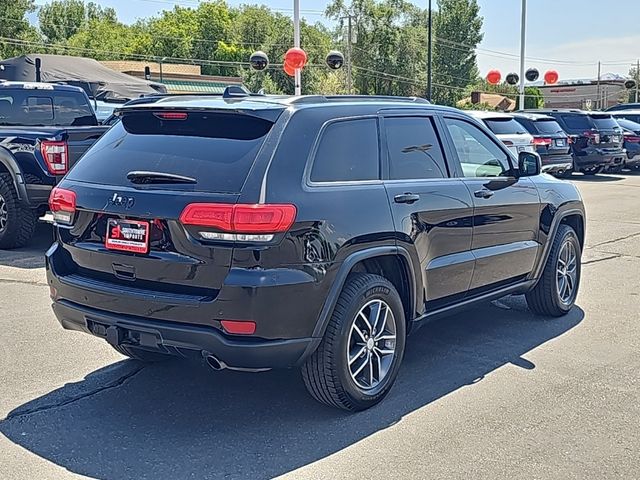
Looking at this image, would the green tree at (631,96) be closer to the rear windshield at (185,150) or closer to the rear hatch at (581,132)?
the rear hatch at (581,132)

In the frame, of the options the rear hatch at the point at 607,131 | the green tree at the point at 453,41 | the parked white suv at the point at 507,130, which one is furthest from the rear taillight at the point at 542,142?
the green tree at the point at 453,41

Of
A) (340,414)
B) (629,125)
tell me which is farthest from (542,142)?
(340,414)

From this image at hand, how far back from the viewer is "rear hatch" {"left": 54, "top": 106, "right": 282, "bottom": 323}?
4137 mm

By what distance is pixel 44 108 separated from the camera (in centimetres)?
1048

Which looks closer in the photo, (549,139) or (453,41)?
(549,139)

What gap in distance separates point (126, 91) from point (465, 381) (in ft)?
63.0

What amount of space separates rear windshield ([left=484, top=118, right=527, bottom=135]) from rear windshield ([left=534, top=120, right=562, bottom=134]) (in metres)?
2.71

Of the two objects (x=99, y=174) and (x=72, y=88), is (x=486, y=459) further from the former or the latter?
(x=72, y=88)

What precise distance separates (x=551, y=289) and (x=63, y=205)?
4.07 m

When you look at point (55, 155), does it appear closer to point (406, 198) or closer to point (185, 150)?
point (185, 150)

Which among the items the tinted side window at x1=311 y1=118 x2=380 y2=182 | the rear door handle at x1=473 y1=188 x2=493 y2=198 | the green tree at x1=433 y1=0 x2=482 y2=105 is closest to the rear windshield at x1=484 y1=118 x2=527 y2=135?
the rear door handle at x1=473 y1=188 x2=493 y2=198

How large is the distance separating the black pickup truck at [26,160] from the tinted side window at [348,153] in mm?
4973

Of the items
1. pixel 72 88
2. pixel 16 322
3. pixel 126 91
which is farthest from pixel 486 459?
pixel 126 91

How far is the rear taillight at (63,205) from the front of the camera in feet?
15.3
